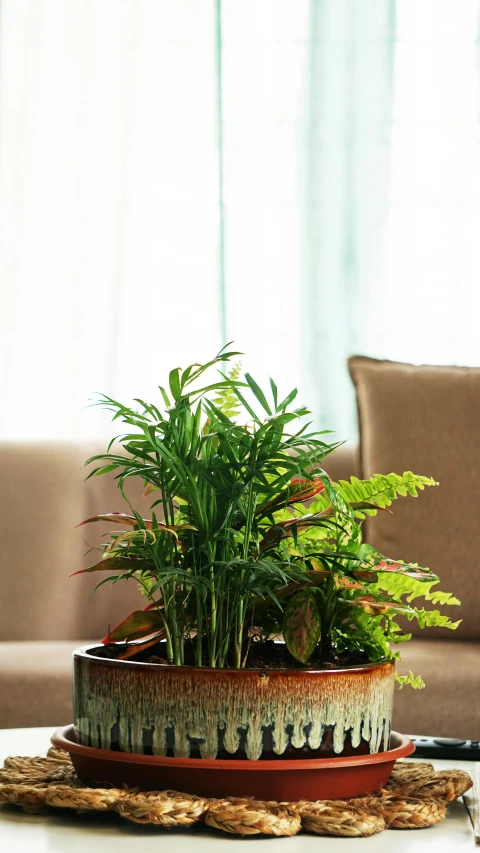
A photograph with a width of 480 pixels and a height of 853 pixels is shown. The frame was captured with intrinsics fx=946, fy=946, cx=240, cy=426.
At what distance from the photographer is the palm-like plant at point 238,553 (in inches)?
25.5

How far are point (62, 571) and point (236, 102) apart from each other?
4.90 ft

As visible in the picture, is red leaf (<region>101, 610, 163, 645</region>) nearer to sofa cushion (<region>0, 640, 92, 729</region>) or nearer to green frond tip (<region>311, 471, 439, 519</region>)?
green frond tip (<region>311, 471, 439, 519</region>)

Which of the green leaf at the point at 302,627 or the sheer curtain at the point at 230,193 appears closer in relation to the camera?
the green leaf at the point at 302,627

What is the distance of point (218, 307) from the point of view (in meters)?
2.70

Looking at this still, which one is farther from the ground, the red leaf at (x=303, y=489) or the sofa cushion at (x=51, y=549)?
the red leaf at (x=303, y=489)

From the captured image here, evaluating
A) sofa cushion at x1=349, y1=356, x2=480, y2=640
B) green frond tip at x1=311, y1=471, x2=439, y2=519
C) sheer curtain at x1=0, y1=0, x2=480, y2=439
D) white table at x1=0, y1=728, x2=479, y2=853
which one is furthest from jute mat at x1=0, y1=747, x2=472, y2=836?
sheer curtain at x1=0, y1=0, x2=480, y2=439

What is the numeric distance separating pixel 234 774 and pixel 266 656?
104 millimetres

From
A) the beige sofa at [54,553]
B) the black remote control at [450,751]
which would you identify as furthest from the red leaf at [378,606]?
the beige sofa at [54,553]

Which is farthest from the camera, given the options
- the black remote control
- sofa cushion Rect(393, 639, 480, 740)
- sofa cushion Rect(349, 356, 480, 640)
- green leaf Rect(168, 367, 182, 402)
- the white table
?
sofa cushion Rect(349, 356, 480, 640)

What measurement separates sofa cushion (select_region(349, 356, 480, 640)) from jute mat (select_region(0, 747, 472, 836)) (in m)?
1.23

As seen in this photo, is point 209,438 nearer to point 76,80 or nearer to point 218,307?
point 218,307

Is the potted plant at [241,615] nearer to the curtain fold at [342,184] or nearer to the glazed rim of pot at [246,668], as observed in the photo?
the glazed rim of pot at [246,668]

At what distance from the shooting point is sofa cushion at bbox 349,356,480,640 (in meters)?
1.92

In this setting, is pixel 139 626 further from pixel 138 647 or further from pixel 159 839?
pixel 159 839
